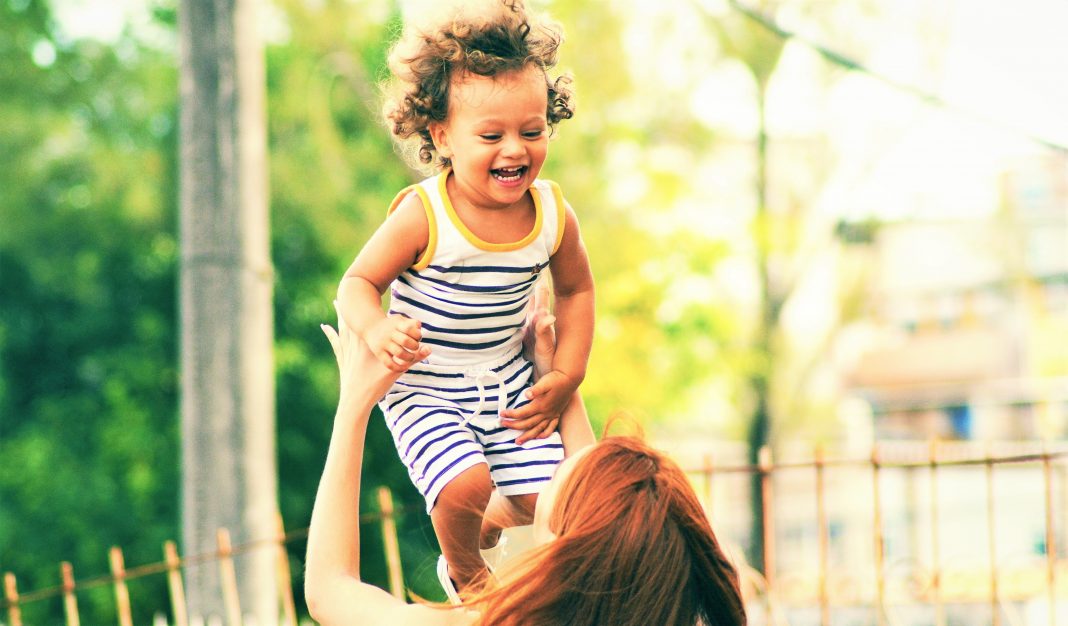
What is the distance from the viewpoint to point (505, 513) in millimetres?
1505

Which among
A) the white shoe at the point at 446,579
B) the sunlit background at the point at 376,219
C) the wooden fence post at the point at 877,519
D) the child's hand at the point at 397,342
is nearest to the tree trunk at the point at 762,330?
the sunlit background at the point at 376,219

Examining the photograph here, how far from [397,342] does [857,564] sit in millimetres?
9673

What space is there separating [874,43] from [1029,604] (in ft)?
18.6

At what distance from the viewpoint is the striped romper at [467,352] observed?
4.58ft

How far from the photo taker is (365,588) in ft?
4.17

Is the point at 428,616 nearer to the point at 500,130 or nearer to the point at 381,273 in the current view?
the point at 381,273

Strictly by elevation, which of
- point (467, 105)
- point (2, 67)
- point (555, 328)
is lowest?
point (555, 328)

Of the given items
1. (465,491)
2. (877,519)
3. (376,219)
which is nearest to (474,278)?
(465,491)

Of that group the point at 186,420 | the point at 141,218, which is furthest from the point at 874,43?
the point at 186,420

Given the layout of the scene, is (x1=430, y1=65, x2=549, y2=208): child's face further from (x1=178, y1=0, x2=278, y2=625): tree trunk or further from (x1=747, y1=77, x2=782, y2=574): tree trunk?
(x1=747, y1=77, x2=782, y2=574): tree trunk

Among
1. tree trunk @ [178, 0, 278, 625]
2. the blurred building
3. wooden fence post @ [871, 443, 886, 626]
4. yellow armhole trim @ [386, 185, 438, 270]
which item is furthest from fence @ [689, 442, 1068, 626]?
the blurred building

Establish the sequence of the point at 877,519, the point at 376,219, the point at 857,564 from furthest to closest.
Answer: the point at 857,564, the point at 376,219, the point at 877,519

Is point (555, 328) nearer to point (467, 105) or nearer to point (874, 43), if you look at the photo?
point (467, 105)

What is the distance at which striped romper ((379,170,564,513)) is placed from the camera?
139cm
